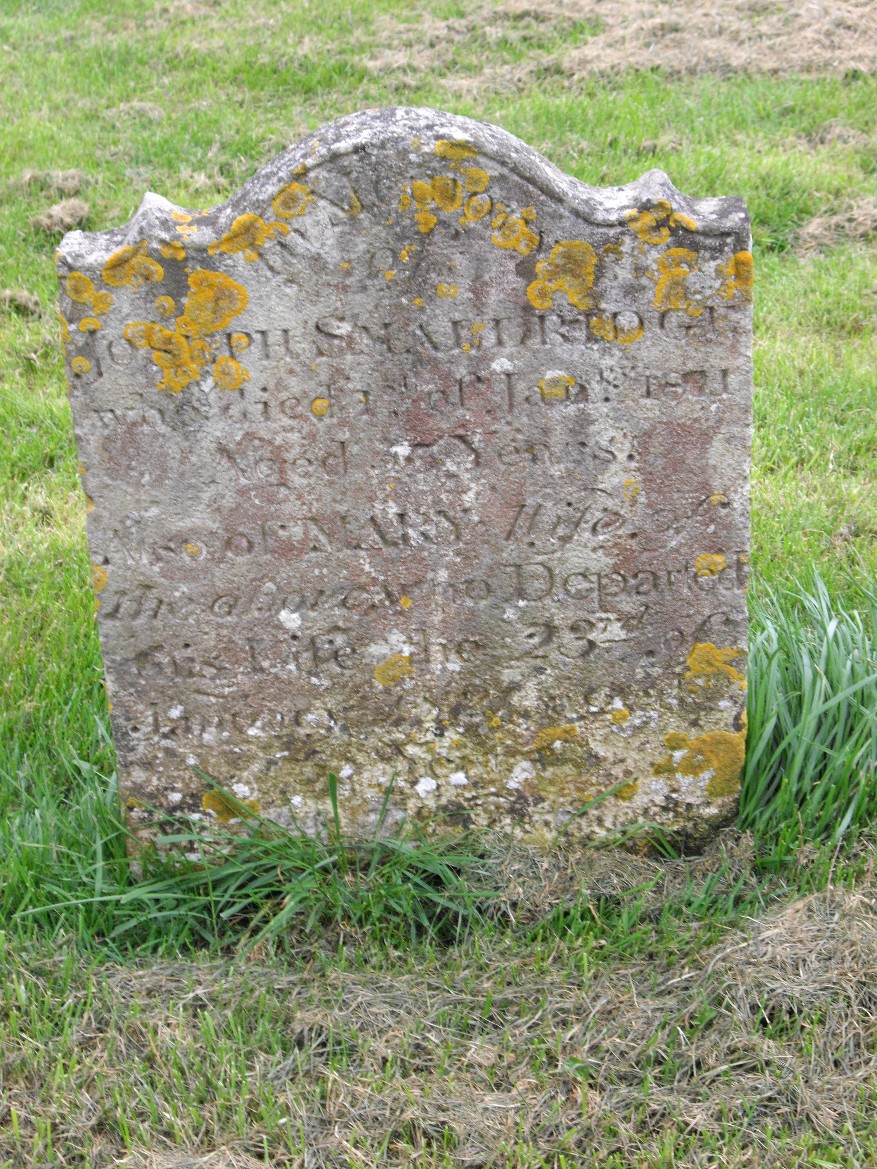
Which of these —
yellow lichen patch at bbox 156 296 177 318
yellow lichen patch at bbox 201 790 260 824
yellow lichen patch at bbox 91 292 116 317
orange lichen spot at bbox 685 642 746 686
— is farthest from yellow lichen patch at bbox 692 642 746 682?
yellow lichen patch at bbox 91 292 116 317

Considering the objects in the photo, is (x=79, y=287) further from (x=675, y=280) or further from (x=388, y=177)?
(x=675, y=280)

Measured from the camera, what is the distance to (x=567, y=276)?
107 inches

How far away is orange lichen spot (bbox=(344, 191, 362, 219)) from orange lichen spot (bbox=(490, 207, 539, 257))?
1.00ft

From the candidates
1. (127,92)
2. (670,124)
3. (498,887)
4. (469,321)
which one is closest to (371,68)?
(127,92)

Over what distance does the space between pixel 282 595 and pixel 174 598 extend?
0.89ft

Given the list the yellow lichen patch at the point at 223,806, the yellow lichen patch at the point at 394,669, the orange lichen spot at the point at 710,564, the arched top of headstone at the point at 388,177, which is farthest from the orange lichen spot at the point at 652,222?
the yellow lichen patch at the point at 223,806

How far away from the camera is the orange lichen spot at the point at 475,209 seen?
2668mm

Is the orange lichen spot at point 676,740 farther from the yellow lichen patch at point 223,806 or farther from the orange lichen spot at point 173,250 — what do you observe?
the orange lichen spot at point 173,250

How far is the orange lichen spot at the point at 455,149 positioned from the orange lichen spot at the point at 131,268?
2.26ft

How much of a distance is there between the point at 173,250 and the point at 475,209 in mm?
696

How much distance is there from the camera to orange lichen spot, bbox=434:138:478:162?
2.63m

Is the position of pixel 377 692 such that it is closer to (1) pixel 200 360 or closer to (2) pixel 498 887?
(2) pixel 498 887

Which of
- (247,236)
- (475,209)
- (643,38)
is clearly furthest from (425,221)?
(643,38)

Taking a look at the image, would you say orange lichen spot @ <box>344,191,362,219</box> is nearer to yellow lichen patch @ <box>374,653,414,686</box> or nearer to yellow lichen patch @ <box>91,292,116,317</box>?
Result: yellow lichen patch @ <box>91,292,116,317</box>
